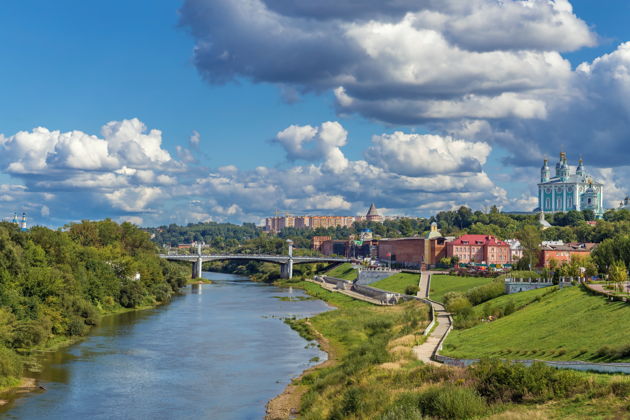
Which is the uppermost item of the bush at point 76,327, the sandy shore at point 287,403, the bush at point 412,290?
the bush at point 412,290

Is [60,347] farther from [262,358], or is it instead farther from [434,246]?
[434,246]

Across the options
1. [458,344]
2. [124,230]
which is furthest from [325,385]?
[124,230]

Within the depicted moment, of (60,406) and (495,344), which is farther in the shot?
(495,344)

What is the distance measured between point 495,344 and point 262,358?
18085 mm

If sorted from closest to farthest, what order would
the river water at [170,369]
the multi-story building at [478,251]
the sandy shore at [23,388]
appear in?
the river water at [170,369]
the sandy shore at [23,388]
the multi-story building at [478,251]

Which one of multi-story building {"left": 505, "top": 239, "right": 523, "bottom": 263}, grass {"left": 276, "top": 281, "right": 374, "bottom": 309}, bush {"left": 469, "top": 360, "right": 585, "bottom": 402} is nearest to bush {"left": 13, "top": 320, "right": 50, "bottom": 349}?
bush {"left": 469, "top": 360, "right": 585, "bottom": 402}

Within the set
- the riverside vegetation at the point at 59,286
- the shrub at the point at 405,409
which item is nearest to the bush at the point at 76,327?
the riverside vegetation at the point at 59,286

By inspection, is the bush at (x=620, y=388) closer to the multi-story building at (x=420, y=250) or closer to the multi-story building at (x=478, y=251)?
the multi-story building at (x=420, y=250)

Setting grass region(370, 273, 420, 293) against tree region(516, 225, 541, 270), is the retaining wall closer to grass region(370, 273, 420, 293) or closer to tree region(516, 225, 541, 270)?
grass region(370, 273, 420, 293)

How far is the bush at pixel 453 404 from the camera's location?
2547cm

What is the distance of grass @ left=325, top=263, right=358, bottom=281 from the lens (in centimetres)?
14315

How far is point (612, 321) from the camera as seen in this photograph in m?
37.2

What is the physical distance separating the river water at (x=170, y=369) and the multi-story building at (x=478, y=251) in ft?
200

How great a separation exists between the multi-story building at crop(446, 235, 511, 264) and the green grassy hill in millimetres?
79685
